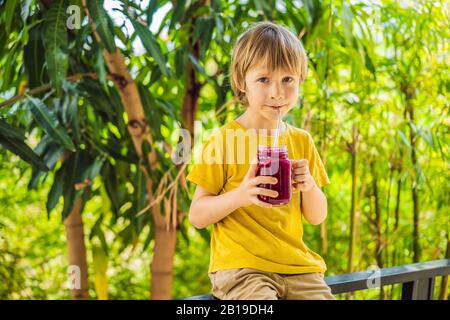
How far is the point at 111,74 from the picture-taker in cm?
183

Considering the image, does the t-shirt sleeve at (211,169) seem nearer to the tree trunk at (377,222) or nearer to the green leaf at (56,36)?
the green leaf at (56,36)

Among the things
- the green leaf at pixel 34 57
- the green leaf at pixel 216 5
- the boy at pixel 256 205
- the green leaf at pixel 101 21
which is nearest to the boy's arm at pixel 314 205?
the boy at pixel 256 205

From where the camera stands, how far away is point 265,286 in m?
1.00

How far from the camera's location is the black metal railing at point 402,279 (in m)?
1.30

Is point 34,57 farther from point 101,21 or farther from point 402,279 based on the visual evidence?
point 402,279

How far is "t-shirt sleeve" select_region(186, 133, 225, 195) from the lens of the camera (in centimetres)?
105

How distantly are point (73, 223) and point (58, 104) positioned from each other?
483 mm

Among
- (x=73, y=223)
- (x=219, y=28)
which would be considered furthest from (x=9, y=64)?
(x=73, y=223)

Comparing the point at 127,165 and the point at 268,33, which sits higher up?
the point at 268,33

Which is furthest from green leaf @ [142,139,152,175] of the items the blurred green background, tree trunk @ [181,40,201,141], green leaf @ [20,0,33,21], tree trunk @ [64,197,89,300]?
green leaf @ [20,0,33,21]

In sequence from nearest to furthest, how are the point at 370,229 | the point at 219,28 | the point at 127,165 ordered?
the point at 219,28
the point at 127,165
the point at 370,229

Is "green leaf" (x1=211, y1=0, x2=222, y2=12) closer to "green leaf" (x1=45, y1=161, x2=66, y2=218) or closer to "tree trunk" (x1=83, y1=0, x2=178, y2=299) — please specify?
"tree trunk" (x1=83, y1=0, x2=178, y2=299)

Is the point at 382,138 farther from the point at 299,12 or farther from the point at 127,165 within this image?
the point at 127,165

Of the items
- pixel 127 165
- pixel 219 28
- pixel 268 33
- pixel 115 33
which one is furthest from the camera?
pixel 127 165
